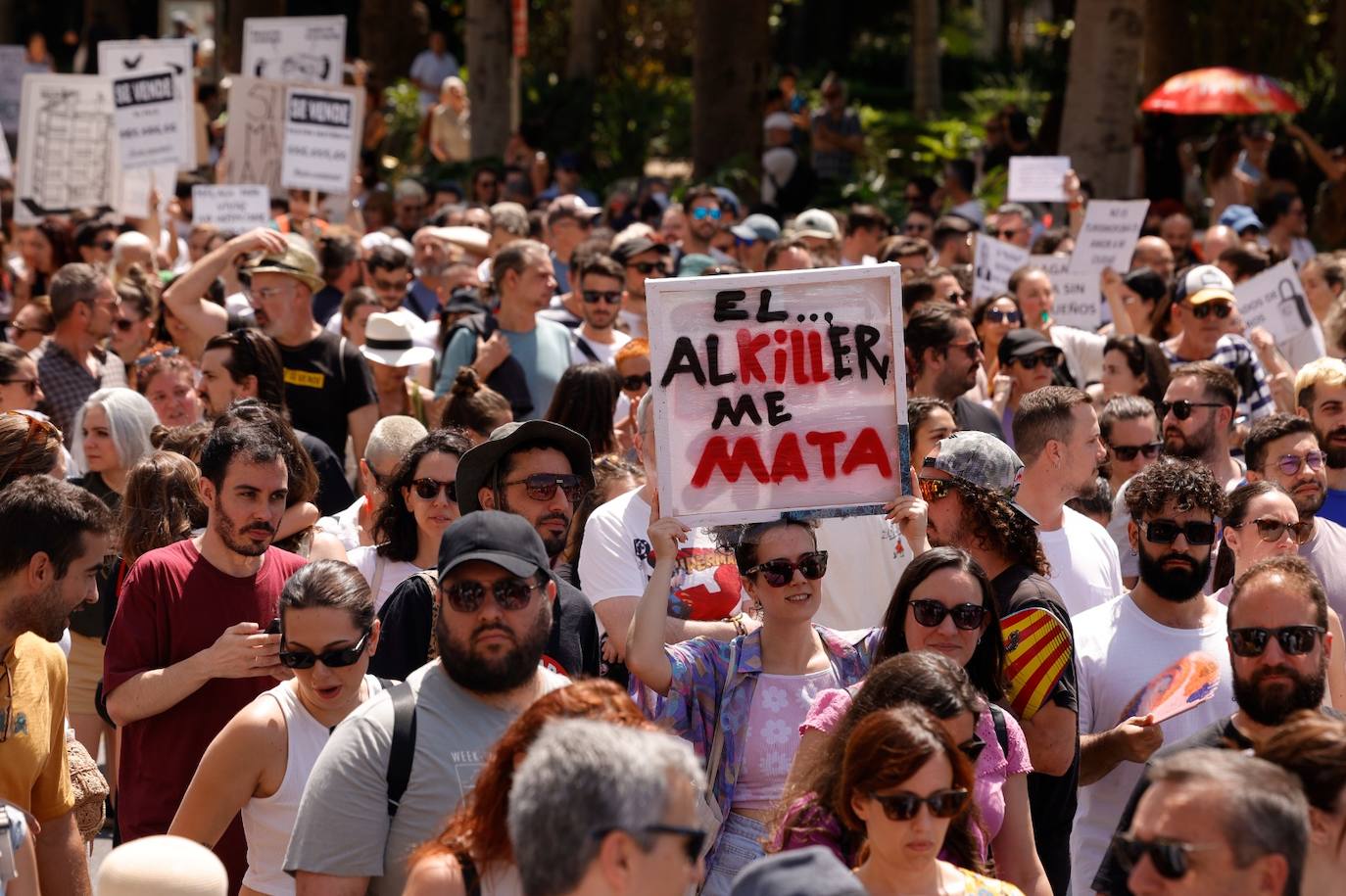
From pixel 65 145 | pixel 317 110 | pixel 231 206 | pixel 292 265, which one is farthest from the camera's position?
pixel 65 145

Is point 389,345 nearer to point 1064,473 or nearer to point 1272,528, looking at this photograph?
point 1064,473

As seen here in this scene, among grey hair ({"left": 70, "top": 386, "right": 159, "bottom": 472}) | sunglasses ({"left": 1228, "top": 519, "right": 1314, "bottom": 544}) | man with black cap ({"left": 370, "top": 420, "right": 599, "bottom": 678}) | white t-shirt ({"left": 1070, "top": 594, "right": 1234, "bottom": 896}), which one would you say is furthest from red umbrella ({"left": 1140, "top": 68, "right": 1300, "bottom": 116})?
man with black cap ({"left": 370, "top": 420, "right": 599, "bottom": 678})

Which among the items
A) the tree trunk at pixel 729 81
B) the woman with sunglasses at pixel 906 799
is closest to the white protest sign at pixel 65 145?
the tree trunk at pixel 729 81

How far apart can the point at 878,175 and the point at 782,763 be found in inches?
771

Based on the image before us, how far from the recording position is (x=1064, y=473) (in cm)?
647

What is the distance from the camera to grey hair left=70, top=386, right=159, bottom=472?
7301 millimetres

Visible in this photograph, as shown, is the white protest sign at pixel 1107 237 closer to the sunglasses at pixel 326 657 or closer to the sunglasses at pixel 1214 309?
the sunglasses at pixel 1214 309

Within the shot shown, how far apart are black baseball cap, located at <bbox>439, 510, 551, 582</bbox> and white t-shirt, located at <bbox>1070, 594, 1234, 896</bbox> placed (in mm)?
1954

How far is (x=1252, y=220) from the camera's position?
1457 cm

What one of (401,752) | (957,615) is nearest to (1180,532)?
(957,615)

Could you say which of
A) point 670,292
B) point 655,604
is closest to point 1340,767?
point 655,604

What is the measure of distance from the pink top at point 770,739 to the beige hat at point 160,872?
5.97 ft

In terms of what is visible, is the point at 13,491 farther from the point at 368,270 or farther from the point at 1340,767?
the point at 368,270

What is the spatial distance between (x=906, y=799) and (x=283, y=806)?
5.23 ft
